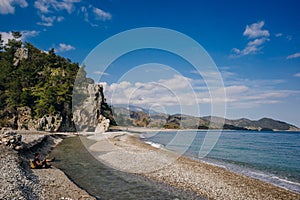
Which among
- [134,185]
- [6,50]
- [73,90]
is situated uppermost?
[6,50]

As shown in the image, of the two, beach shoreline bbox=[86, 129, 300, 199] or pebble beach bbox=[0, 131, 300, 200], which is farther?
beach shoreline bbox=[86, 129, 300, 199]

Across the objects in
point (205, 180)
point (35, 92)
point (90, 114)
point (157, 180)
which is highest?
point (35, 92)

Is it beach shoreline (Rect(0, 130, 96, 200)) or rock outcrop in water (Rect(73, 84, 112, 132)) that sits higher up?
rock outcrop in water (Rect(73, 84, 112, 132))

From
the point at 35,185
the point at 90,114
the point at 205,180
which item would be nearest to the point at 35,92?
the point at 90,114

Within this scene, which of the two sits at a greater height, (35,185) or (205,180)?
(205,180)

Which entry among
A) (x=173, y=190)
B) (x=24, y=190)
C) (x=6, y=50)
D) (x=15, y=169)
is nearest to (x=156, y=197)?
(x=173, y=190)

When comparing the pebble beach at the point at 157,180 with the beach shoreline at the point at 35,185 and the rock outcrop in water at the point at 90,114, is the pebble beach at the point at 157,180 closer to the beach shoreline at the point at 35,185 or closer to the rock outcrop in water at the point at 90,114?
the beach shoreline at the point at 35,185

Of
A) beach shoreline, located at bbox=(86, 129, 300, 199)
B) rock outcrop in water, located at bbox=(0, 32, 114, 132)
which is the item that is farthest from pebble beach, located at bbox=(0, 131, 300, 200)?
rock outcrop in water, located at bbox=(0, 32, 114, 132)

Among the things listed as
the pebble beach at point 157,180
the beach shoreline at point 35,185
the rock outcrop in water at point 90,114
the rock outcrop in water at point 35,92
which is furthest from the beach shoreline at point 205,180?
the rock outcrop in water at point 90,114

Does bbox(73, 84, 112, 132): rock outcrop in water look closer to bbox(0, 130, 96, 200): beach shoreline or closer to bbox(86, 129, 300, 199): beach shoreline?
bbox(86, 129, 300, 199): beach shoreline

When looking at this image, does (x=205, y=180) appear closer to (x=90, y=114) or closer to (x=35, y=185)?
(x=35, y=185)

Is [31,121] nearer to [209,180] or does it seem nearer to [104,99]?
[104,99]

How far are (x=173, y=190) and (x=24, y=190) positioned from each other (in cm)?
866

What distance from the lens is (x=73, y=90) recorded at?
76.1 metres
